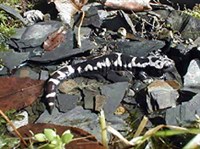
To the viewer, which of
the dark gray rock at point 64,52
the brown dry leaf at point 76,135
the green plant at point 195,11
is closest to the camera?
the brown dry leaf at point 76,135

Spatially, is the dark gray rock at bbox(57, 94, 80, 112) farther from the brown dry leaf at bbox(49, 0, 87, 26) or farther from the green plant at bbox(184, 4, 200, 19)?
the green plant at bbox(184, 4, 200, 19)

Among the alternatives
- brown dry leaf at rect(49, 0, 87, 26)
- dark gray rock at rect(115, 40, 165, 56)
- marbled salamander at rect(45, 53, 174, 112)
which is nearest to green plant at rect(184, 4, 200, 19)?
dark gray rock at rect(115, 40, 165, 56)

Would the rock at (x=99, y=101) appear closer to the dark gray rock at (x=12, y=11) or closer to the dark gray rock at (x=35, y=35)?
the dark gray rock at (x=35, y=35)

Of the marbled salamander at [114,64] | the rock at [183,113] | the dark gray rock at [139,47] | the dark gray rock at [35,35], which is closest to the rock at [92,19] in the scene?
the dark gray rock at [35,35]

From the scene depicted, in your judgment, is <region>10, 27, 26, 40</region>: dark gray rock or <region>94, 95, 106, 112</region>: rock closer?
<region>94, 95, 106, 112</region>: rock

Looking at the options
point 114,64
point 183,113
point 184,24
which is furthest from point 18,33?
point 183,113

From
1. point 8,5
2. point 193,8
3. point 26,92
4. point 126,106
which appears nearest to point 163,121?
point 126,106

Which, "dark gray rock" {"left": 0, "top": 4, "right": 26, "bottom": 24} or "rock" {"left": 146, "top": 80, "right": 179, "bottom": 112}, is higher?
"dark gray rock" {"left": 0, "top": 4, "right": 26, "bottom": 24}

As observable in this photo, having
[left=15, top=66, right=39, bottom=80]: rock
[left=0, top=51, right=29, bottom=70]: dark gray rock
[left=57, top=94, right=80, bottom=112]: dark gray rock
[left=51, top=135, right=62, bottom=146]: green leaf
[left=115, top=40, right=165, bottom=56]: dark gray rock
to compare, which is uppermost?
[left=51, top=135, right=62, bottom=146]: green leaf
